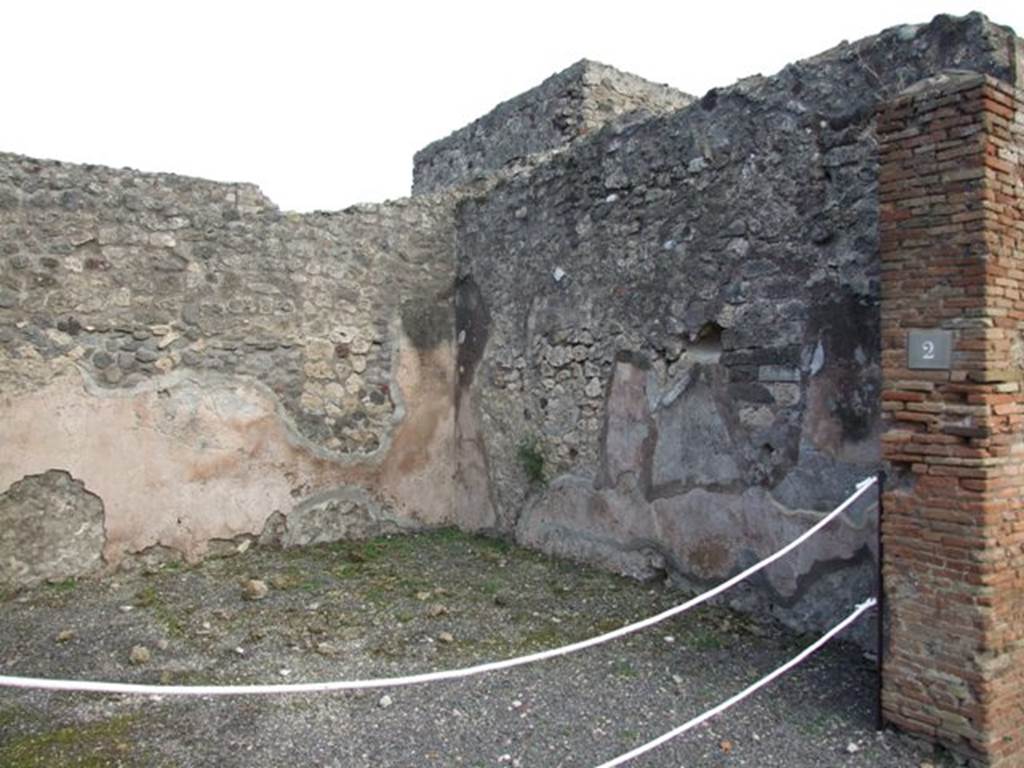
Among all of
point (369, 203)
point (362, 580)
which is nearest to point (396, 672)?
point (362, 580)

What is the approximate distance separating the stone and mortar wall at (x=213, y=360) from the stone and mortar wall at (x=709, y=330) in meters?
0.70

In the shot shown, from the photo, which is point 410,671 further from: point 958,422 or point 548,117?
point 548,117

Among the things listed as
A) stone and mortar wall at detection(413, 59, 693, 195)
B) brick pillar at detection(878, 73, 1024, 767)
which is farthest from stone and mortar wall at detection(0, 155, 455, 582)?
brick pillar at detection(878, 73, 1024, 767)

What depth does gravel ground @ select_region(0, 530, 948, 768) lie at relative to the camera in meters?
3.11

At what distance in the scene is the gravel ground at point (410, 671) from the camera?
10.2ft

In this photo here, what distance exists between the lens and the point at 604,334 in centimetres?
553

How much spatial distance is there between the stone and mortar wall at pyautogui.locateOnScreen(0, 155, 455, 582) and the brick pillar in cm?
422

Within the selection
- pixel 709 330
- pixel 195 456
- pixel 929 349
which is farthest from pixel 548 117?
pixel 929 349

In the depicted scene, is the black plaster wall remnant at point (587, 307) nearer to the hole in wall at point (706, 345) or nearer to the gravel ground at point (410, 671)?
the hole in wall at point (706, 345)

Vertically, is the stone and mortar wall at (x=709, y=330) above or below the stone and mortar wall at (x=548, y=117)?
below

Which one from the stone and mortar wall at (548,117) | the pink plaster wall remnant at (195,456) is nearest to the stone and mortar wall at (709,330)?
the pink plaster wall remnant at (195,456)

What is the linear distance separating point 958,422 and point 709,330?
191 centimetres

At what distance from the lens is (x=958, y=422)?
119 inches

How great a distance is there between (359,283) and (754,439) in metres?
3.42
